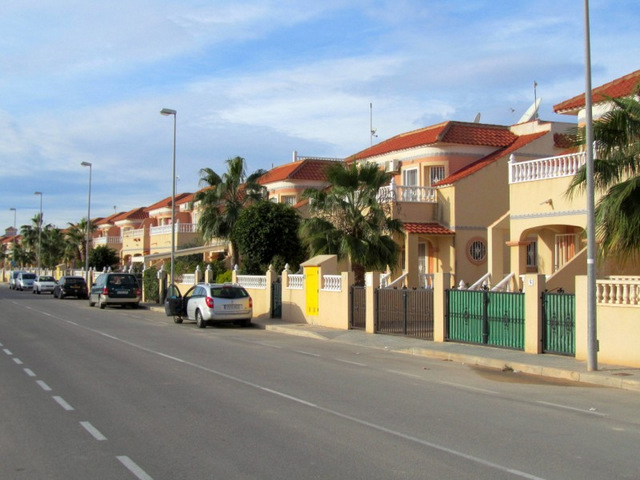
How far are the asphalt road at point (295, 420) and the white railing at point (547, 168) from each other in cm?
Result: 918

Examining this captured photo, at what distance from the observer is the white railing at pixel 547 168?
22.9 m

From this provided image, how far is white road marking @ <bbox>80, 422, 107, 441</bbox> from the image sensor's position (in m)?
8.49

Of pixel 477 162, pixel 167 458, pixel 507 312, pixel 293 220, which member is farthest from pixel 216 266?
pixel 167 458

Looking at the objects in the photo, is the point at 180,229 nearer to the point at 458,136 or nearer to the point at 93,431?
the point at 458,136

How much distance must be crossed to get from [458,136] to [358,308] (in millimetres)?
13055

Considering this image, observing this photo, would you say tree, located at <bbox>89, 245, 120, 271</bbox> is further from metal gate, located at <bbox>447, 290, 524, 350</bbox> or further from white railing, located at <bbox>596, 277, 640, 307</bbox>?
white railing, located at <bbox>596, 277, 640, 307</bbox>

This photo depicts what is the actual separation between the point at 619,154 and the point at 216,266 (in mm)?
30149

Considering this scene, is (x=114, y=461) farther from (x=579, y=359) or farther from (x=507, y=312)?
(x=507, y=312)

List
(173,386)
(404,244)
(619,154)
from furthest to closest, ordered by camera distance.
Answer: (404,244), (619,154), (173,386)

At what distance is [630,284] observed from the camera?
1520 cm

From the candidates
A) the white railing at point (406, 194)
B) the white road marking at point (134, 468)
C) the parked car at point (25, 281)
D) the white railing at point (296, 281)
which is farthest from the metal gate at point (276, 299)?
the parked car at point (25, 281)

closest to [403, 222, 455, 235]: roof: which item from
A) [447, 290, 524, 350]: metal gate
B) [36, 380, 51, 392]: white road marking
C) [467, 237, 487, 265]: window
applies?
[467, 237, 487, 265]: window

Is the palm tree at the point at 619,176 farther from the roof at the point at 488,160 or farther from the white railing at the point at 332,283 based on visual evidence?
the roof at the point at 488,160

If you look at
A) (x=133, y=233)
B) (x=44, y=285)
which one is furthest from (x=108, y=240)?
(x=44, y=285)
